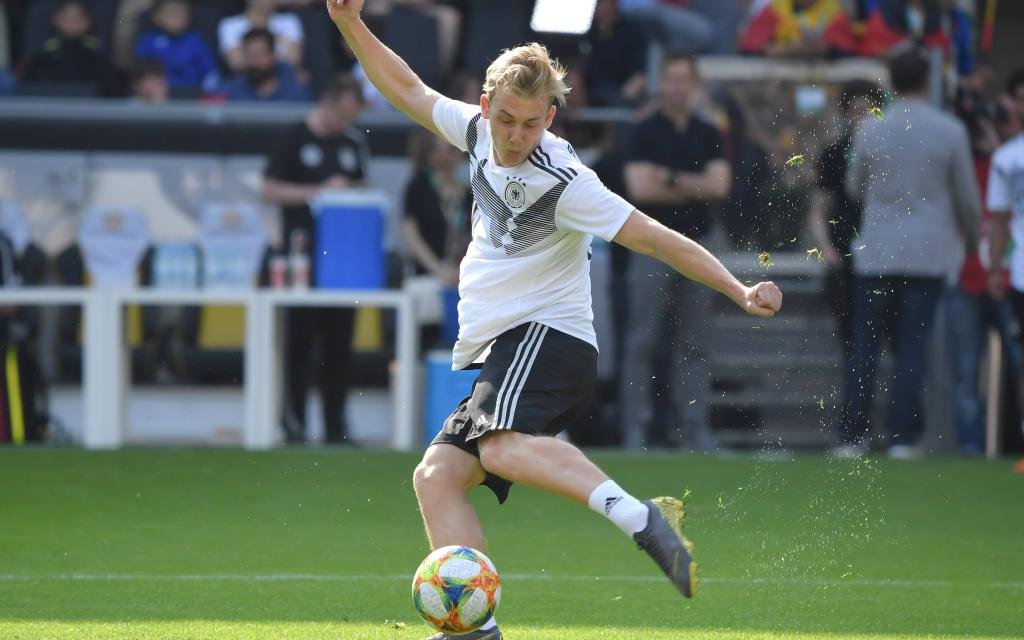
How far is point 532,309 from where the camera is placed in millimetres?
5801

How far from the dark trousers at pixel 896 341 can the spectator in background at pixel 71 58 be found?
654 centimetres

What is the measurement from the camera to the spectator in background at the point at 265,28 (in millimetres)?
14195

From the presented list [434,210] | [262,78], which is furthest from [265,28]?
[434,210]

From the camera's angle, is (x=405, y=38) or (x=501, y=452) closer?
(x=501, y=452)

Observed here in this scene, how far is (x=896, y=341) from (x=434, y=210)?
3.35m

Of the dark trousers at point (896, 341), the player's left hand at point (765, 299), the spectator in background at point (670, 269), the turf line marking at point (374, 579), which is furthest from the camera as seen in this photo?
the spectator in background at point (670, 269)

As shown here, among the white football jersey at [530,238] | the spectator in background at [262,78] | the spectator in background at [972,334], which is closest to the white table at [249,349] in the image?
the spectator in background at [262,78]

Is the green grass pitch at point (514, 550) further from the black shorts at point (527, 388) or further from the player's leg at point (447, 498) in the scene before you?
the black shorts at point (527, 388)

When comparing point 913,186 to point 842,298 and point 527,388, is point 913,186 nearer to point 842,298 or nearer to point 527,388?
point 842,298

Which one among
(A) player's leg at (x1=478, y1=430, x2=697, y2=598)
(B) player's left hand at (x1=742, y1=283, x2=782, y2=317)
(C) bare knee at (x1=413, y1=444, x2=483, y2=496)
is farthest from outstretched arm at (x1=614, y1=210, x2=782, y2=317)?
(C) bare knee at (x1=413, y1=444, x2=483, y2=496)

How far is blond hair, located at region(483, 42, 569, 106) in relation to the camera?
218 inches

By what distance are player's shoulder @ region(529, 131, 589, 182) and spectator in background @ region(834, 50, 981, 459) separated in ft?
19.8

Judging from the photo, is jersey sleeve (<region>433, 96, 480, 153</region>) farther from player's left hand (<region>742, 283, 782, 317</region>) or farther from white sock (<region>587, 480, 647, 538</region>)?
white sock (<region>587, 480, 647, 538</region>)

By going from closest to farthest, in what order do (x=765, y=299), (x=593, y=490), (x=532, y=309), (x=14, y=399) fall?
(x=765, y=299) → (x=593, y=490) → (x=532, y=309) → (x=14, y=399)
